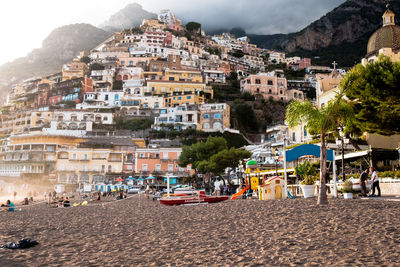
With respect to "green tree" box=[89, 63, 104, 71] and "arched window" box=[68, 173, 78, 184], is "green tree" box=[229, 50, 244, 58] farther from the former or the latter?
"arched window" box=[68, 173, 78, 184]

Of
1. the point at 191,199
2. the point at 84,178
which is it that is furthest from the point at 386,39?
the point at 84,178

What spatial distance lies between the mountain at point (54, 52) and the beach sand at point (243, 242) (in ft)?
501

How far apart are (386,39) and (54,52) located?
542ft

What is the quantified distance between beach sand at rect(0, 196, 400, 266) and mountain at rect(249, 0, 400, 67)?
14325cm

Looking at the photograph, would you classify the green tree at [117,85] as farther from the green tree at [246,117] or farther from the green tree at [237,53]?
the green tree at [237,53]

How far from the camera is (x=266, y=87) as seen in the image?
9156cm

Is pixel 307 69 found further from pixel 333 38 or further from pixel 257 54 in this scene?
pixel 333 38

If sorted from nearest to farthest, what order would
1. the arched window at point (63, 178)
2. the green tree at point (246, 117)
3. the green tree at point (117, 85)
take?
the arched window at point (63, 178) < the green tree at point (246, 117) < the green tree at point (117, 85)

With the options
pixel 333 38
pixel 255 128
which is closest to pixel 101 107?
pixel 255 128

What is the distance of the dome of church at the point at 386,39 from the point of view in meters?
33.1

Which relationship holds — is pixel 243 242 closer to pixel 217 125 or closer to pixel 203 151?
pixel 203 151

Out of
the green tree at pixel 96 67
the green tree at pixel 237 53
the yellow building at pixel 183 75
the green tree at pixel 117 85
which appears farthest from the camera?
the green tree at pixel 237 53

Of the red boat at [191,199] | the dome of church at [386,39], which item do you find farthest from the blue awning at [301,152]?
the dome of church at [386,39]

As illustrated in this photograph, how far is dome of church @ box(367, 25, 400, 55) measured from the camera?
3311cm
